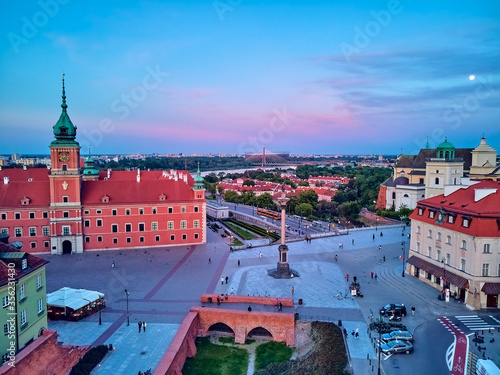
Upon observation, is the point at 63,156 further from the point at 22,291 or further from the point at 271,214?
the point at 271,214

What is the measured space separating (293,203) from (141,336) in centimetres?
5604

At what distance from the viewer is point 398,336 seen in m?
24.1

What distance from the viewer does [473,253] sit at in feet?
96.3

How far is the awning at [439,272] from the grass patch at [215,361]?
16991 millimetres

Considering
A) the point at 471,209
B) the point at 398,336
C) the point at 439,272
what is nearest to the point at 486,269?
the point at 439,272

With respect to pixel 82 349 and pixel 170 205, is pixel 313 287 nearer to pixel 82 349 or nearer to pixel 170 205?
pixel 82 349

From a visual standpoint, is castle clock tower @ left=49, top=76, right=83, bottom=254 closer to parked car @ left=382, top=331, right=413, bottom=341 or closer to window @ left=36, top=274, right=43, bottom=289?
window @ left=36, top=274, right=43, bottom=289

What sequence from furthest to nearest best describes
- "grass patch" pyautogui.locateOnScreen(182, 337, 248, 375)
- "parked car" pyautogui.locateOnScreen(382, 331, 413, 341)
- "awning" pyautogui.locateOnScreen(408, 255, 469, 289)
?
"awning" pyautogui.locateOnScreen(408, 255, 469, 289) < "parked car" pyautogui.locateOnScreen(382, 331, 413, 341) < "grass patch" pyautogui.locateOnScreen(182, 337, 248, 375)

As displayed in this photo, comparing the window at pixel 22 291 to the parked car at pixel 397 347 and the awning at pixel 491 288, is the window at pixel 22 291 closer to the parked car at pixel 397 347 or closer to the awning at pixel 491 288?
the parked car at pixel 397 347

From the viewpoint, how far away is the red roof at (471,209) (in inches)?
1153

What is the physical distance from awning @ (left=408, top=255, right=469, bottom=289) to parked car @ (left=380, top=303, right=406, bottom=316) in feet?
17.1

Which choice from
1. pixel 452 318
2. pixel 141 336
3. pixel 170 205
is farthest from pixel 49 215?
pixel 452 318

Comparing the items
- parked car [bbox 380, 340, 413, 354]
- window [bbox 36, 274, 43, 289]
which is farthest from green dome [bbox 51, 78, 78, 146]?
parked car [bbox 380, 340, 413, 354]

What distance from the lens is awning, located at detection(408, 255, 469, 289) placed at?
97.9ft
